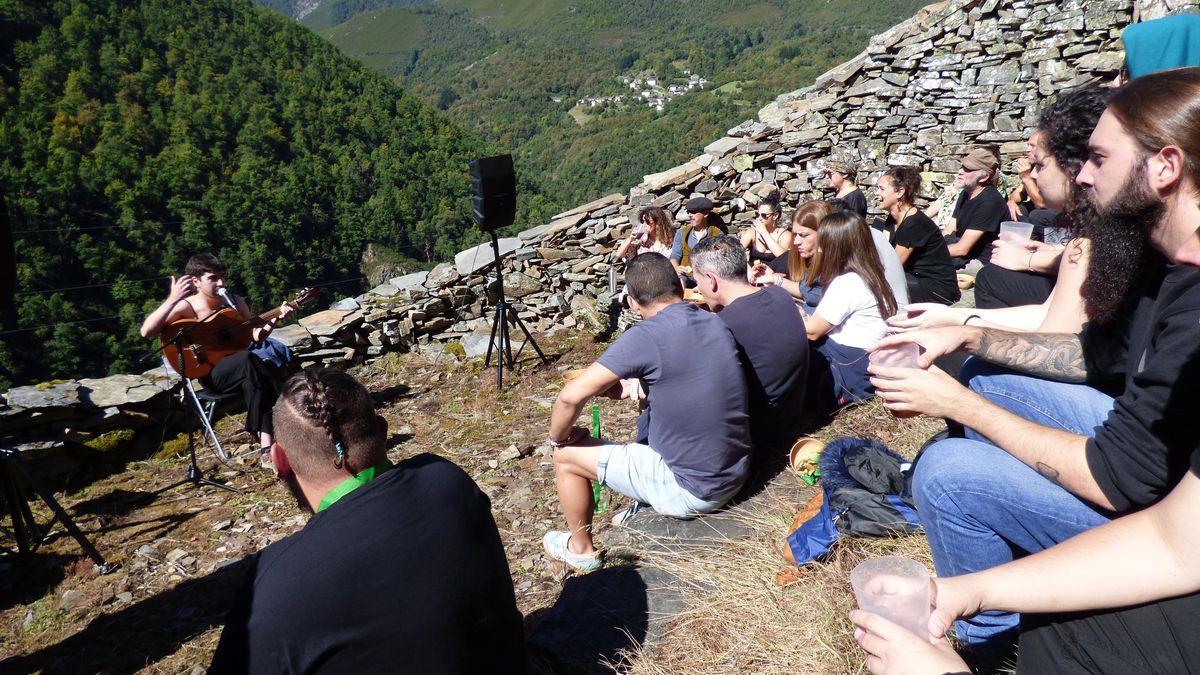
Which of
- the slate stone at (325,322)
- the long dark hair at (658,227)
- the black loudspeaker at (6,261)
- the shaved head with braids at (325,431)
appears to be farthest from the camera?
the slate stone at (325,322)

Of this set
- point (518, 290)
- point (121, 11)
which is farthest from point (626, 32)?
point (518, 290)

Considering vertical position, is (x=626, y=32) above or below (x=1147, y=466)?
above

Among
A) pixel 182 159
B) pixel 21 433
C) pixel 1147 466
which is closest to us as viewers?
pixel 1147 466

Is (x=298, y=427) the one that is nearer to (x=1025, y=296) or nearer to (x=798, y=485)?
(x=798, y=485)

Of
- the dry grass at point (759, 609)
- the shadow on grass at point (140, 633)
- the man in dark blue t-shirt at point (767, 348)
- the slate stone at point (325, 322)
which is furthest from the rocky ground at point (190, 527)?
the slate stone at point (325, 322)

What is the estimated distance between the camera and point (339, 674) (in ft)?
4.35

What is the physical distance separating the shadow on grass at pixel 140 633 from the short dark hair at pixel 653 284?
82.8 inches

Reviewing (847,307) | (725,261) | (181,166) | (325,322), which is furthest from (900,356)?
(181,166)

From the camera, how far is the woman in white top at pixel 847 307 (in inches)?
127

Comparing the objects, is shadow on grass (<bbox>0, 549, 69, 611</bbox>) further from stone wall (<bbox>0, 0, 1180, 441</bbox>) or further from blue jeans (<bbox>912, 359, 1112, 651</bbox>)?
blue jeans (<bbox>912, 359, 1112, 651</bbox>)

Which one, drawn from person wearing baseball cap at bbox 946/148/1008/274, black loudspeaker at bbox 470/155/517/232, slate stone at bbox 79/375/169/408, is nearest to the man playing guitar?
slate stone at bbox 79/375/169/408

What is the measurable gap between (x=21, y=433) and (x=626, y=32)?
118872 millimetres

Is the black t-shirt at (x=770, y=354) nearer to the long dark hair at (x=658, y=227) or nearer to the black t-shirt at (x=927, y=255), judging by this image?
the black t-shirt at (x=927, y=255)

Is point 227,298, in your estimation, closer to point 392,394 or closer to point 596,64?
point 392,394
